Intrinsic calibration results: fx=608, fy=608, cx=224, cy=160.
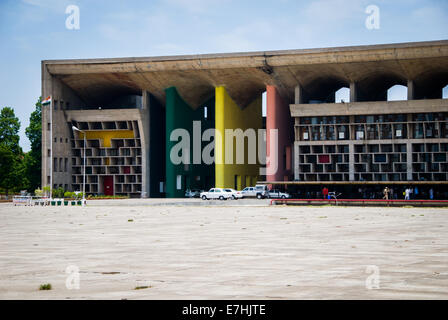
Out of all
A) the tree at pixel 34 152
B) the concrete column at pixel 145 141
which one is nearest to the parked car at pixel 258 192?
the concrete column at pixel 145 141

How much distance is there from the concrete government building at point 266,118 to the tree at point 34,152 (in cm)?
735

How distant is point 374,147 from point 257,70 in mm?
15328

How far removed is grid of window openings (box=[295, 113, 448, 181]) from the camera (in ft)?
209

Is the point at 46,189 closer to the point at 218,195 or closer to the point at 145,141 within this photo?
the point at 145,141

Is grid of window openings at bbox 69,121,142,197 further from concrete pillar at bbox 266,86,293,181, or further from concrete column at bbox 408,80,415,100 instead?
concrete column at bbox 408,80,415,100

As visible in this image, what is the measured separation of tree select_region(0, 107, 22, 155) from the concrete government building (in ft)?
17.1

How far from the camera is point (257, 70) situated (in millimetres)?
66312

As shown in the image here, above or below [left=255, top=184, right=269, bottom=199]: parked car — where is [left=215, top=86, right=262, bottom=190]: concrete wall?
above

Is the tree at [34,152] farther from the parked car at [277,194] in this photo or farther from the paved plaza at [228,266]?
the paved plaza at [228,266]

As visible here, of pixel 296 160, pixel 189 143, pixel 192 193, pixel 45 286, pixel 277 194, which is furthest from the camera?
pixel 189 143

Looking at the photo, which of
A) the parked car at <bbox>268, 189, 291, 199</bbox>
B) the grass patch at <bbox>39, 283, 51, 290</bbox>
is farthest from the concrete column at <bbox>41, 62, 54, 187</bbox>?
the grass patch at <bbox>39, 283, 51, 290</bbox>

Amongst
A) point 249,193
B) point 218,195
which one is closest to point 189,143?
point 249,193

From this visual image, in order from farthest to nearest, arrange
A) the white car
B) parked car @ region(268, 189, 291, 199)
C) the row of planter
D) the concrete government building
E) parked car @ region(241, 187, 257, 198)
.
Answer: parked car @ region(241, 187, 257, 198), parked car @ region(268, 189, 291, 199), the concrete government building, the white car, the row of planter

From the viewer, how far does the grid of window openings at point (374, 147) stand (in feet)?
209
